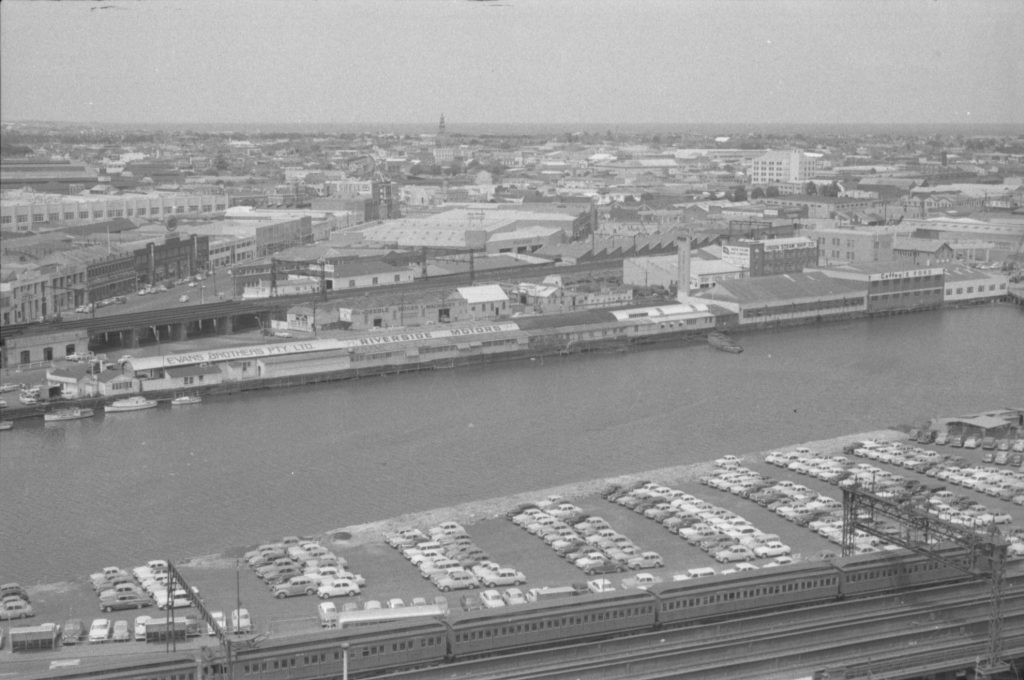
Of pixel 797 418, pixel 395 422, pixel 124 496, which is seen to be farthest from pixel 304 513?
pixel 797 418

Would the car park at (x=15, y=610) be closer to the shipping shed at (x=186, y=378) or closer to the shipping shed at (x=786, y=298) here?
the shipping shed at (x=186, y=378)

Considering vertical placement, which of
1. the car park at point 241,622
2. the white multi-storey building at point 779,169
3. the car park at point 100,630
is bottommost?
the car park at point 100,630

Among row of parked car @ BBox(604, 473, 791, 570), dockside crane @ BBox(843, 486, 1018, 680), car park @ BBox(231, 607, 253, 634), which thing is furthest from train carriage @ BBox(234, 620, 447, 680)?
dockside crane @ BBox(843, 486, 1018, 680)

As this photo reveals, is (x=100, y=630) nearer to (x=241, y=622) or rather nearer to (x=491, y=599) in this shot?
(x=241, y=622)

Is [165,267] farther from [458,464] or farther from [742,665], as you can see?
[742,665]

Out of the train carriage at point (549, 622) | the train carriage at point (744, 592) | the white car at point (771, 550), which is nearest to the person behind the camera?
the train carriage at point (549, 622)

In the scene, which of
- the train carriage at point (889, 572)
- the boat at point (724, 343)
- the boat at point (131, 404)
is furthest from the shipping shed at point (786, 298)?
the train carriage at point (889, 572)
